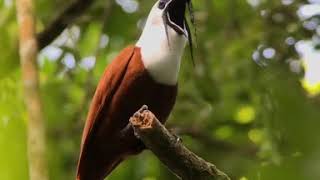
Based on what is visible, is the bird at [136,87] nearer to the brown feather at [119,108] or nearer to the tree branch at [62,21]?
the brown feather at [119,108]

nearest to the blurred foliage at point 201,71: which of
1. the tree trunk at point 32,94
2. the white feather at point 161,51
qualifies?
the tree trunk at point 32,94

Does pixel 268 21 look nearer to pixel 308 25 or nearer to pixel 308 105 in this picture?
pixel 308 25

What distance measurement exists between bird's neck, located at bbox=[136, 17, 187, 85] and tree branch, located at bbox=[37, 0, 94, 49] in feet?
4.46

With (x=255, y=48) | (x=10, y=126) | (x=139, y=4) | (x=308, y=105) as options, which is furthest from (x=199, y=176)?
(x=139, y=4)

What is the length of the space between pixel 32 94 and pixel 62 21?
1212 millimetres

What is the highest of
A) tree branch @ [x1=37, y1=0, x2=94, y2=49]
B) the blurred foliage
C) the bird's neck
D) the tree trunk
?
the bird's neck

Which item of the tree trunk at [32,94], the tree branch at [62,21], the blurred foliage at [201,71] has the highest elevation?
the tree trunk at [32,94]

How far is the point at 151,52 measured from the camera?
211 cm

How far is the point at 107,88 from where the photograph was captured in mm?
2238

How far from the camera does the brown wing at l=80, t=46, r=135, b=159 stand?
2.22 meters

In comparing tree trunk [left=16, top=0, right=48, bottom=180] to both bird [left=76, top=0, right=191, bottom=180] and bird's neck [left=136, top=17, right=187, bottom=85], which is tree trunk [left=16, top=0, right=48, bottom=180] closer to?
bird [left=76, top=0, right=191, bottom=180]

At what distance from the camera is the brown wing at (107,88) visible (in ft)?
7.29

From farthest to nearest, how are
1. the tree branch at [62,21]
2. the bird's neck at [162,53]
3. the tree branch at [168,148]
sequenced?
the tree branch at [62,21]
the bird's neck at [162,53]
the tree branch at [168,148]

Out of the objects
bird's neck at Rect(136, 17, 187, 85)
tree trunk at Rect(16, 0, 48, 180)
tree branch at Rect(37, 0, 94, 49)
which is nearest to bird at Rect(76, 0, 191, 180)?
bird's neck at Rect(136, 17, 187, 85)
